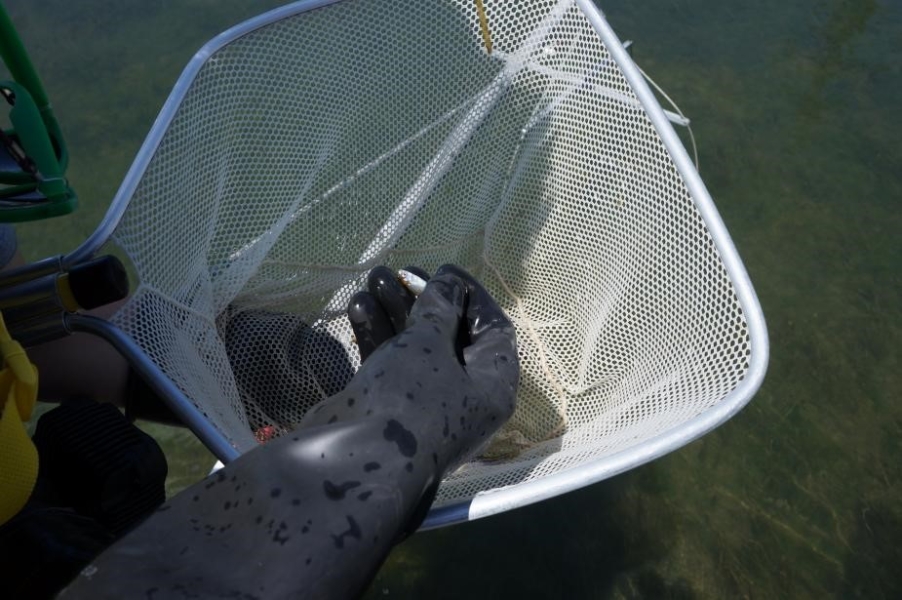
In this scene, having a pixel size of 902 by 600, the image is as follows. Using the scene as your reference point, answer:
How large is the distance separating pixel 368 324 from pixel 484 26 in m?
0.55

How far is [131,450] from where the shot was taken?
2.50 ft

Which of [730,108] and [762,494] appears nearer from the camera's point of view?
[762,494]

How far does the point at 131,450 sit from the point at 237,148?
504mm

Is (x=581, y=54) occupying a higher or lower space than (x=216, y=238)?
higher

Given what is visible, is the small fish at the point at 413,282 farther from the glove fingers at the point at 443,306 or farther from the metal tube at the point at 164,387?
the metal tube at the point at 164,387

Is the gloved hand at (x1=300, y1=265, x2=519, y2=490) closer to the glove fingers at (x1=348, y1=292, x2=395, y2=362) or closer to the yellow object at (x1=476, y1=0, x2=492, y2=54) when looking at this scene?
the glove fingers at (x1=348, y1=292, x2=395, y2=362)

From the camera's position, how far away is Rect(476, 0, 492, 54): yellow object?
1104 mm

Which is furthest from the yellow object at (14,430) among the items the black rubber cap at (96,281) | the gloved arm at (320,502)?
the gloved arm at (320,502)

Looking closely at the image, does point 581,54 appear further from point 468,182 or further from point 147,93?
point 147,93

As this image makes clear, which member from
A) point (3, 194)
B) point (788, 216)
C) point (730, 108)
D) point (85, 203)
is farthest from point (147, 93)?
point (788, 216)

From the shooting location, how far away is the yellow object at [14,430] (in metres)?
0.60

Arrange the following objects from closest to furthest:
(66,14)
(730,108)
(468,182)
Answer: (468,182), (730,108), (66,14)

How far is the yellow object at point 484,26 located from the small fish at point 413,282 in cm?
42

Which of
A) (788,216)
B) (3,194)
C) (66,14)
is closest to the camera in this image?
(3,194)
